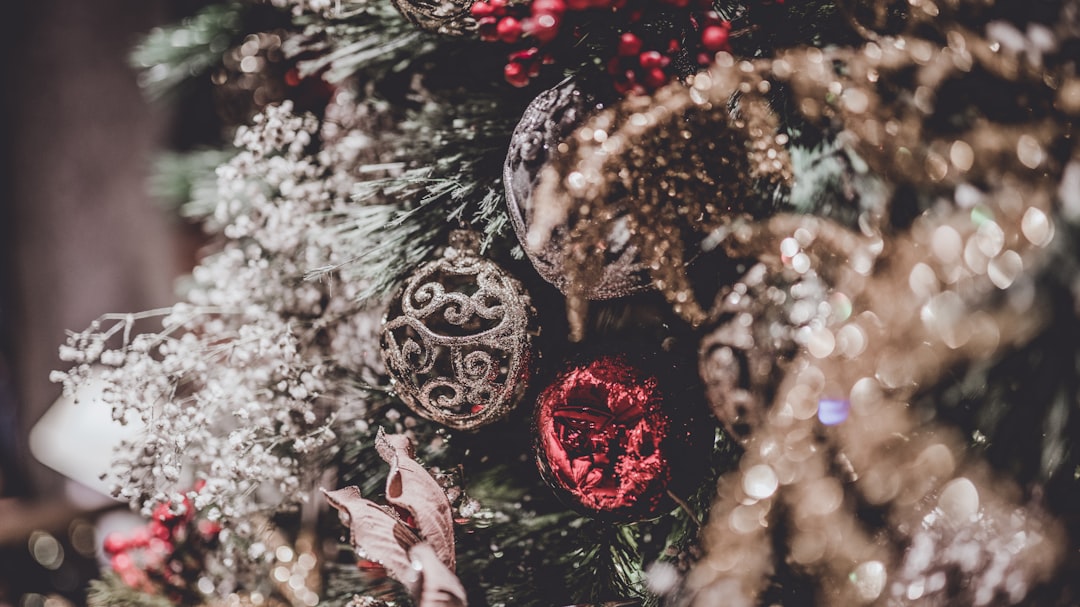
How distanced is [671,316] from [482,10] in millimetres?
237

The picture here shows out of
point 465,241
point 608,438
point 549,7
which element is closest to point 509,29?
point 549,7

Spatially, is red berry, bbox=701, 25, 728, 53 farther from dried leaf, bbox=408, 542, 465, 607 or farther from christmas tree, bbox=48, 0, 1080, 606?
dried leaf, bbox=408, 542, 465, 607

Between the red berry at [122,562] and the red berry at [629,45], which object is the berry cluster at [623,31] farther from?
the red berry at [122,562]

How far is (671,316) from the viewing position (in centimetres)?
47

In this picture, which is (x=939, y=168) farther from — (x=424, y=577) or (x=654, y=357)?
(x=424, y=577)

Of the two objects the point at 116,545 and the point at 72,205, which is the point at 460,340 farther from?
the point at 72,205

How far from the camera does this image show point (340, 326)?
0.57 m

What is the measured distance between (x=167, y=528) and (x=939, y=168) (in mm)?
685

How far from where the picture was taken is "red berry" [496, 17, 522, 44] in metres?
0.39

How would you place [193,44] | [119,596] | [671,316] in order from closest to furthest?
[671,316]
[119,596]
[193,44]

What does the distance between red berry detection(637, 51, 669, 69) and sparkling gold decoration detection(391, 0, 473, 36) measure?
122 millimetres

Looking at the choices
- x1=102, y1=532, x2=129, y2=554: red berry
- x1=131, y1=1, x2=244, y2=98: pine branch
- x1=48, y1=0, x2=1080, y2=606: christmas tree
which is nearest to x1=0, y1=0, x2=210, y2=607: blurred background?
x1=131, y1=1, x2=244, y2=98: pine branch

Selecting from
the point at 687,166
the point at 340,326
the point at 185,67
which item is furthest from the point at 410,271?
the point at 185,67

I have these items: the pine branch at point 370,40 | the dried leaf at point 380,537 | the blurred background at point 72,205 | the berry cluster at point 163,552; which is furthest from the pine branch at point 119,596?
the blurred background at point 72,205
